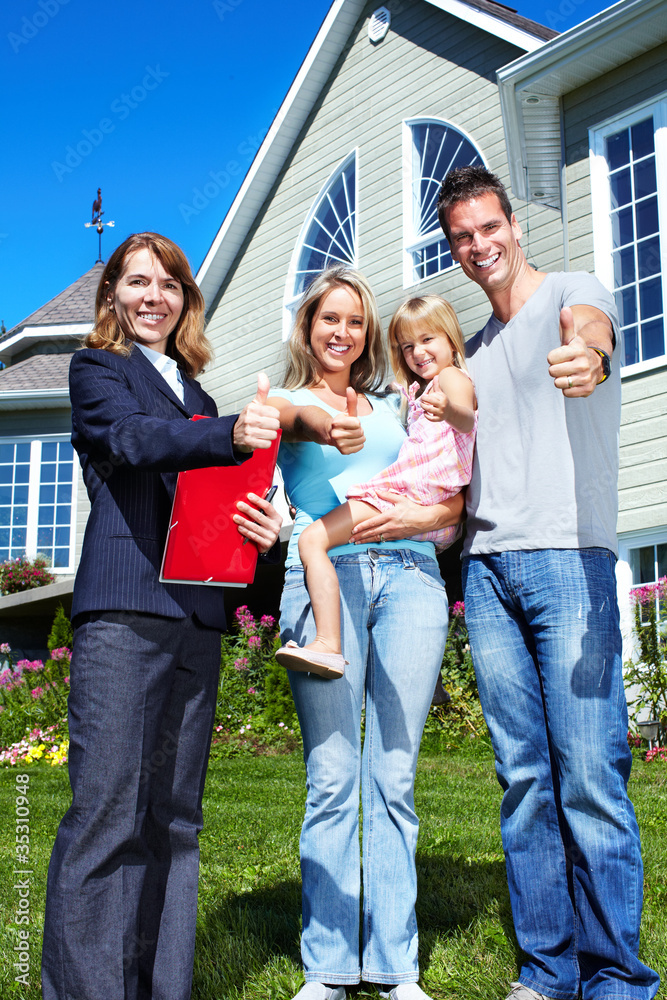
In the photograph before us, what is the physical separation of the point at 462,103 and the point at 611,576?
824 cm

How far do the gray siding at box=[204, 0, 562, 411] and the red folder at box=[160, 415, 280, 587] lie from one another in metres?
5.75

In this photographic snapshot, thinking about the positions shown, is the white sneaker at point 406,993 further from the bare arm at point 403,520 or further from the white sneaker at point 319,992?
the bare arm at point 403,520

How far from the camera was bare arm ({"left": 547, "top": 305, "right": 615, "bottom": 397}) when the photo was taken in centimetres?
203

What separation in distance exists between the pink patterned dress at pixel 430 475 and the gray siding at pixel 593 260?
479 cm

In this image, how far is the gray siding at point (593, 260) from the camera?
701 centimetres

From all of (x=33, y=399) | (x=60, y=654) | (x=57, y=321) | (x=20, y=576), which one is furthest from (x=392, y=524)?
(x=57, y=321)

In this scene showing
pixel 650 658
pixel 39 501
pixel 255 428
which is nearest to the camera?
pixel 255 428

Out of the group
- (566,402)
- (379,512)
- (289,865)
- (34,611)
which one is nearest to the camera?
(566,402)

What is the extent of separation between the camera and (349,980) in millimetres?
2375

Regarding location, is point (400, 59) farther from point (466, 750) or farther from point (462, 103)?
point (466, 750)

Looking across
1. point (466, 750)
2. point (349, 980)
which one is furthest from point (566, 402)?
point (466, 750)

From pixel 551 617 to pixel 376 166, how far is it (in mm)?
8972

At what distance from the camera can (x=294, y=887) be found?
350 centimetres

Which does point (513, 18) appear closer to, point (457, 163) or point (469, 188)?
point (457, 163)
